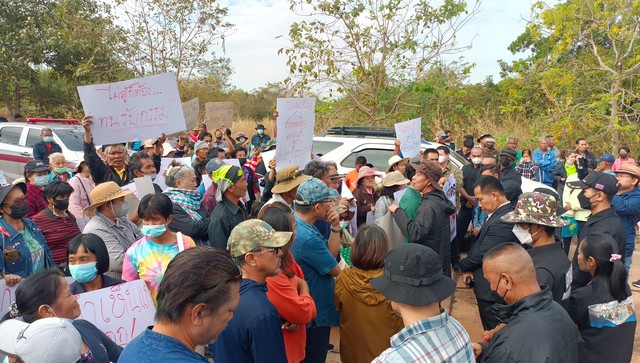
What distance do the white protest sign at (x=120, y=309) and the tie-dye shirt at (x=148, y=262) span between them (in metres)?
0.19

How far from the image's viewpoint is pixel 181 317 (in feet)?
5.48

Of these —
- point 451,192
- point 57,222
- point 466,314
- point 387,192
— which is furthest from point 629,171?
point 57,222

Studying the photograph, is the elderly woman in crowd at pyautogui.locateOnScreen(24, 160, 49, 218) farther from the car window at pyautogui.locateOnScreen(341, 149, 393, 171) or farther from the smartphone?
the car window at pyautogui.locateOnScreen(341, 149, 393, 171)

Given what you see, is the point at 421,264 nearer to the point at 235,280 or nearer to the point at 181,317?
the point at 235,280

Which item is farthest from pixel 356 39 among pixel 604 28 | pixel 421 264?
pixel 421 264

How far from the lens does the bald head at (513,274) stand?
2.44 metres

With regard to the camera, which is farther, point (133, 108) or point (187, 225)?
point (133, 108)

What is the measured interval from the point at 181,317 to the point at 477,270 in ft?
9.95

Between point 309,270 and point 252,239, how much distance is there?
3.40 feet

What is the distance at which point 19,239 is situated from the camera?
11.9 ft

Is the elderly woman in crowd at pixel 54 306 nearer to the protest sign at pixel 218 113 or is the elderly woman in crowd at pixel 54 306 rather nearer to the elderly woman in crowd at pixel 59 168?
the elderly woman in crowd at pixel 59 168

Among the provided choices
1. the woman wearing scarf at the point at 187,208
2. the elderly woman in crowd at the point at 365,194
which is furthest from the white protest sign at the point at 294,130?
the woman wearing scarf at the point at 187,208

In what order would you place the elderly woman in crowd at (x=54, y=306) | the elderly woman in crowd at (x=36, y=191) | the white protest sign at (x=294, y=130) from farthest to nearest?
the white protest sign at (x=294, y=130) < the elderly woman in crowd at (x=36, y=191) < the elderly woman in crowd at (x=54, y=306)

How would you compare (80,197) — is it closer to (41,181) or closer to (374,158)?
(41,181)
